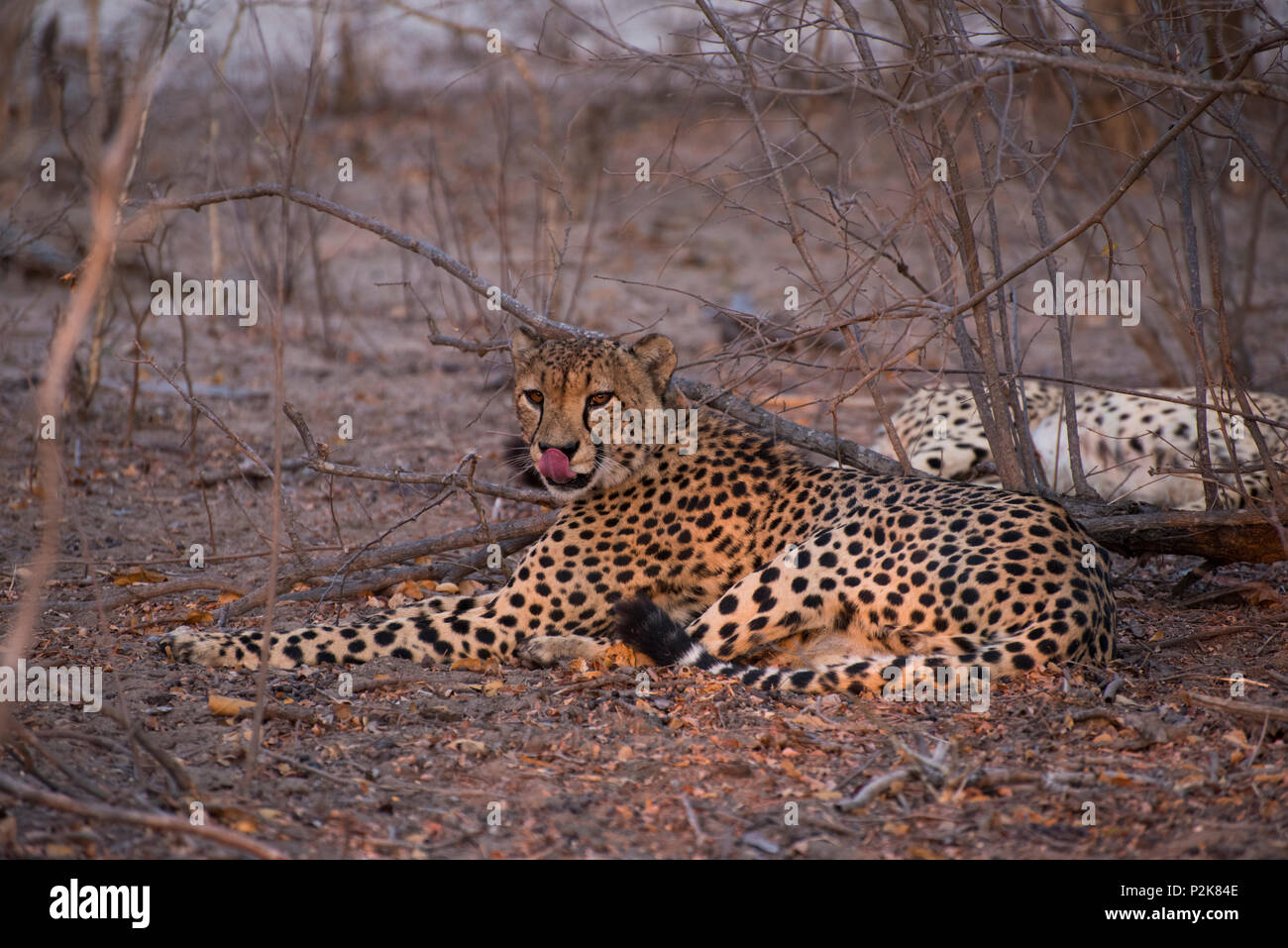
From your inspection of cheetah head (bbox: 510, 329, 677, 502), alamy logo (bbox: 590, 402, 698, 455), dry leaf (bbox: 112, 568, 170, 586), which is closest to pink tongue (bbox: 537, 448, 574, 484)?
cheetah head (bbox: 510, 329, 677, 502)

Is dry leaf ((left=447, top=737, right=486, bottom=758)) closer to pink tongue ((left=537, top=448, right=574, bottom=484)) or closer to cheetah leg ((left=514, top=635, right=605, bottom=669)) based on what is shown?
cheetah leg ((left=514, top=635, right=605, bottom=669))

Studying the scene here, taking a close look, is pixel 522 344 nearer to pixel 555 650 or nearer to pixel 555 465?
pixel 555 465

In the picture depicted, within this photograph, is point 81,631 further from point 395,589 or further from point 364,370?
point 364,370

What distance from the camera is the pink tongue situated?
13.4ft

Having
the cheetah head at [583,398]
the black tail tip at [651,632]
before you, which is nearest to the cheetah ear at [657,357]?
the cheetah head at [583,398]

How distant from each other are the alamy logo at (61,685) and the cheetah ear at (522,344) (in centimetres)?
174

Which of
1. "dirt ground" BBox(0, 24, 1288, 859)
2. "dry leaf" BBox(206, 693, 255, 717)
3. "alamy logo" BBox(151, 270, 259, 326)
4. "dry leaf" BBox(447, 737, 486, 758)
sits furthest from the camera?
"alamy logo" BBox(151, 270, 259, 326)

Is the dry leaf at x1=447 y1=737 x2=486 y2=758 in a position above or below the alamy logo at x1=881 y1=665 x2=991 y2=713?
below

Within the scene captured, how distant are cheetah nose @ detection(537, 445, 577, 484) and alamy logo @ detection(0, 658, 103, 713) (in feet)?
4.96

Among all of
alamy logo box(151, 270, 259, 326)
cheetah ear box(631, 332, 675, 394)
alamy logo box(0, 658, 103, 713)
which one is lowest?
alamy logo box(0, 658, 103, 713)

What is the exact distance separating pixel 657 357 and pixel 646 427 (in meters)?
0.26

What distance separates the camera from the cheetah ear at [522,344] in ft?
14.4
